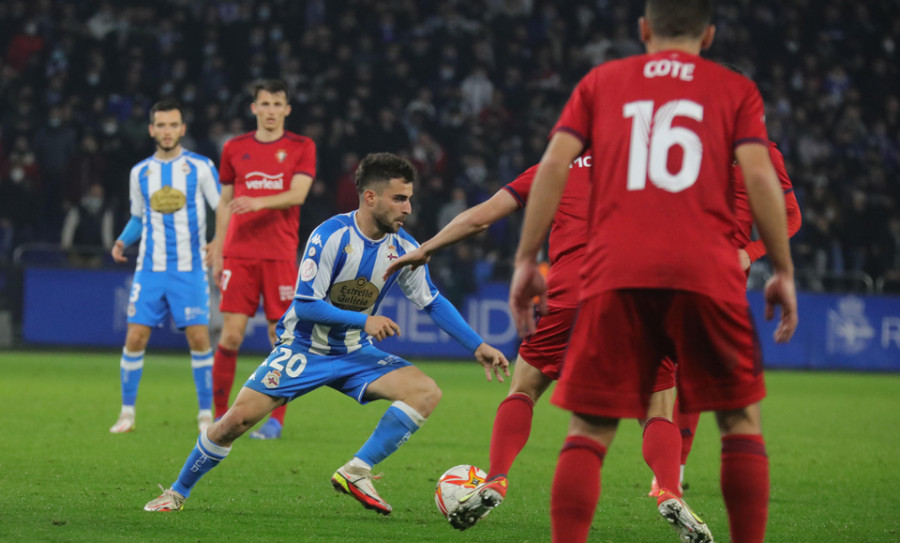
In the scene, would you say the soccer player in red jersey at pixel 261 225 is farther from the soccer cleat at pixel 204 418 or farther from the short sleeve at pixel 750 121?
the short sleeve at pixel 750 121

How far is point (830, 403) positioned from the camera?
11.9m

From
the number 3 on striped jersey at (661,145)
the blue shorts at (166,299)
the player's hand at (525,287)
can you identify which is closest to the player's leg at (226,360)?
the blue shorts at (166,299)

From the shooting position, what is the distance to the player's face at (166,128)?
27.2 ft

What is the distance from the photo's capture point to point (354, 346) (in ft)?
17.1

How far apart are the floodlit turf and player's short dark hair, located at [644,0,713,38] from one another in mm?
2168

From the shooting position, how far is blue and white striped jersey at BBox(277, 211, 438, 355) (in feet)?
16.7

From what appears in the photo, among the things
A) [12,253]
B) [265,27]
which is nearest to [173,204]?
[12,253]

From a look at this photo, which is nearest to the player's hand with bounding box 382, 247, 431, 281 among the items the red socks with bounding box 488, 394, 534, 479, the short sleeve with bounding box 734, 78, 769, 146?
the red socks with bounding box 488, 394, 534, 479

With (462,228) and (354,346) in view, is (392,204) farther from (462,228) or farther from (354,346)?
(462,228)

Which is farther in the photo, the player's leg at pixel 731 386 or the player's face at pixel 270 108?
the player's face at pixel 270 108

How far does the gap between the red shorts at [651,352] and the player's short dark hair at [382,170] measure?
1.99 meters

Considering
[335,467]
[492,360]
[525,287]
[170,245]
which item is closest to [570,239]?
[492,360]

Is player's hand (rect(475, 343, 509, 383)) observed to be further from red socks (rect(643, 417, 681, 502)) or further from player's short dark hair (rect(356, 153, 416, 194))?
player's short dark hair (rect(356, 153, 416, 194))

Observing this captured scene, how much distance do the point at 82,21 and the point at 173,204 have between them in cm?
1258
